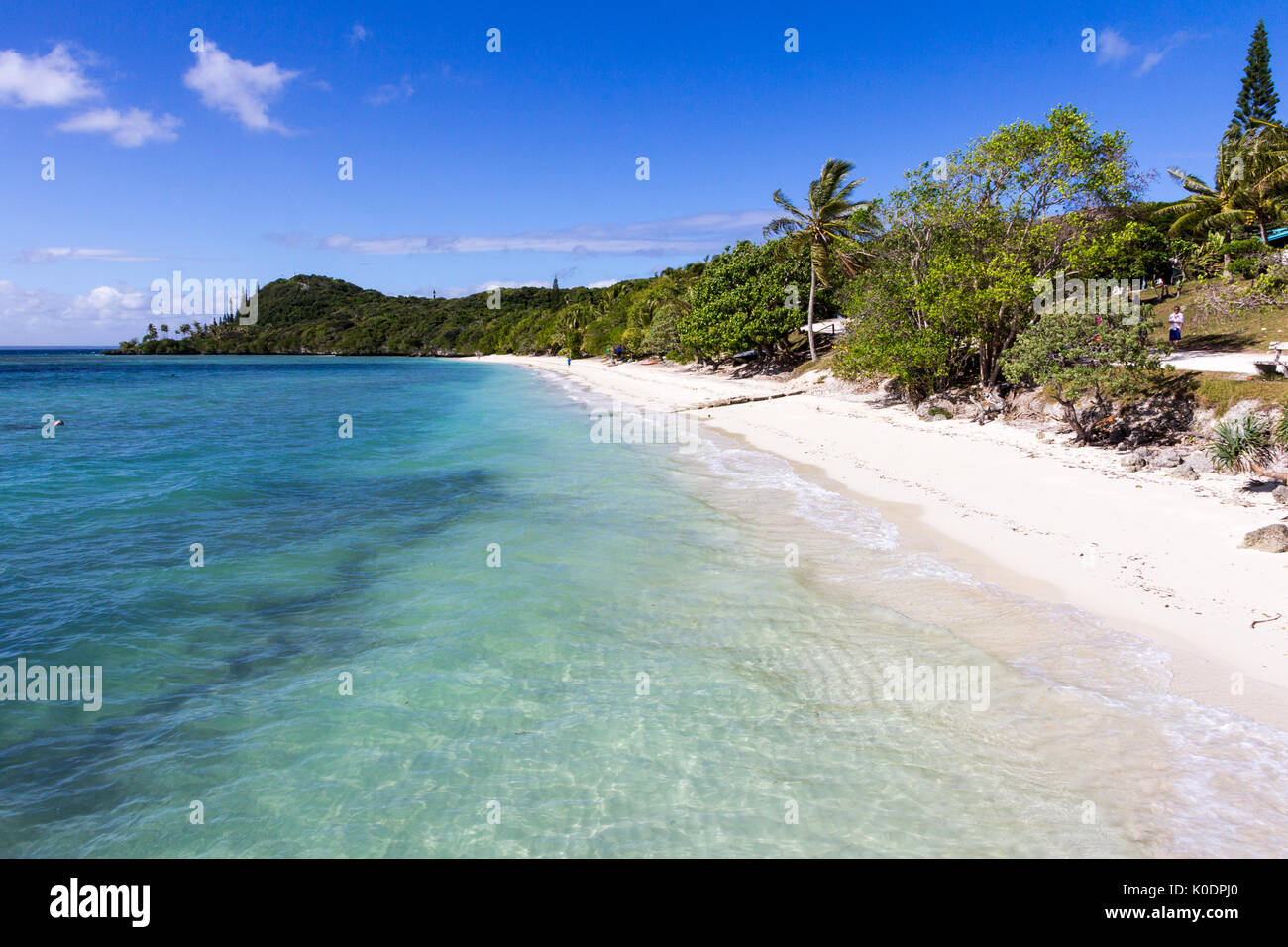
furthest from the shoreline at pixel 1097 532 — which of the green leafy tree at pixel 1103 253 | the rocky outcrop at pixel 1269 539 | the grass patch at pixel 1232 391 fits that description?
the green leafy tree at pixel 1103 253

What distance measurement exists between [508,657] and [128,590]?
6879 millimetres

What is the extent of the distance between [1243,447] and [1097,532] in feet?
16.7

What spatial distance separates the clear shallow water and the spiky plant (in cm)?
712

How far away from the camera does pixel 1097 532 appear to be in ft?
34.9

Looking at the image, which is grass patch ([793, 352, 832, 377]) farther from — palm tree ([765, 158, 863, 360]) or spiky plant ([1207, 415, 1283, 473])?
spiky plant ([1207, 415, 1283, 473])

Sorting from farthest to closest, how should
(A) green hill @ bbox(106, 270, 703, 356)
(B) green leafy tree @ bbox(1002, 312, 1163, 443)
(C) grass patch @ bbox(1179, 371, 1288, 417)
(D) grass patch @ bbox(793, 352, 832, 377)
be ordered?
(A) green hill @ bbox(106, 270, 703, 356), (D) grass patch @ bbox(793, 352, 832, 377), (B) green leafy tree @ bbox(1002, 312, 1163, 443), (C) grass patch @ bbox(1179, 371, 1288, 417)

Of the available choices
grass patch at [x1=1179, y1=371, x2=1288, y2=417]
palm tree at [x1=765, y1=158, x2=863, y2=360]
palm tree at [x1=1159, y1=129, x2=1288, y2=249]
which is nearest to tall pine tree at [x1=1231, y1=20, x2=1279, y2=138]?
palm tree at [x1=1159, y1=129, x2=1288, y2=249]

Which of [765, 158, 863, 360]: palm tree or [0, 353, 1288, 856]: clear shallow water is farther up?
[765, 158, 863, 360]: palm tree

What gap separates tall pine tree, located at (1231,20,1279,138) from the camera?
4662 cm

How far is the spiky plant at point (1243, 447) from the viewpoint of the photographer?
12641 millimetres

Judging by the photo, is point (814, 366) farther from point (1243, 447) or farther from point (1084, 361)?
point (1243, 447)

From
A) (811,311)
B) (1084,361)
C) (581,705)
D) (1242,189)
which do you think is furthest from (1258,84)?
(581,705)

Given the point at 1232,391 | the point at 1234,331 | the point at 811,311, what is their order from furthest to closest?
the point at 811,311
the point at 1234,331
the point at 1232,391
